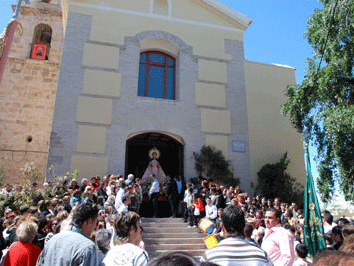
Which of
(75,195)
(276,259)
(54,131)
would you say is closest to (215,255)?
(276,259)

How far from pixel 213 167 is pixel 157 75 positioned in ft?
18.1

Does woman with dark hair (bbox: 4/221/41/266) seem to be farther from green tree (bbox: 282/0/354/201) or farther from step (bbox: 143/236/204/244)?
green tree (bbox: 282/0/354/201)

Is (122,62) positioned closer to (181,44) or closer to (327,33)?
(181,44)

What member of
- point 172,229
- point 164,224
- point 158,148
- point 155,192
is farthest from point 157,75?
point 172,229

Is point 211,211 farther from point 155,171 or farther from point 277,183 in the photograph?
point 277,183

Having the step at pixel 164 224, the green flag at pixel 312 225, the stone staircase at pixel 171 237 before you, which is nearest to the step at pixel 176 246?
the stone staircase at pixel 171 237

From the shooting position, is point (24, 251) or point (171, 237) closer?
point (24, 251)

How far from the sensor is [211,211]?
9.92 meters

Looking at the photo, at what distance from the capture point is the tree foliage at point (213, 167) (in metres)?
14.5

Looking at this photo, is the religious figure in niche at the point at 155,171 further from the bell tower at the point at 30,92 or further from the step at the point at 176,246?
the bell tower at the point at 30,92

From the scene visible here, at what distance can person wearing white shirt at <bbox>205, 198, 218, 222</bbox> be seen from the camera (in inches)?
386

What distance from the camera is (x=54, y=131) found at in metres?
13.5

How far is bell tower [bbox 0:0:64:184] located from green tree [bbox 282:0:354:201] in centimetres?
1238

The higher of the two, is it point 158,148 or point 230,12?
point 230,12
